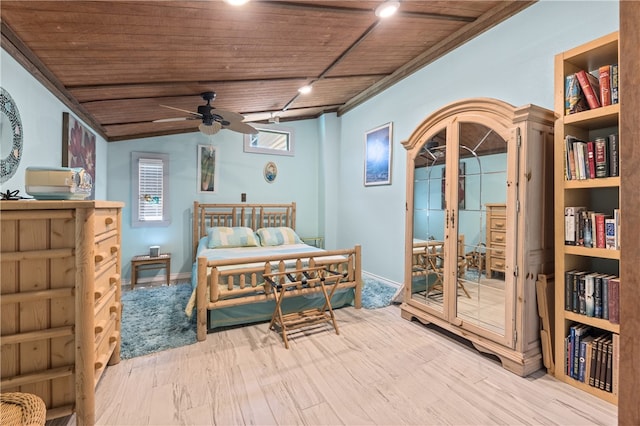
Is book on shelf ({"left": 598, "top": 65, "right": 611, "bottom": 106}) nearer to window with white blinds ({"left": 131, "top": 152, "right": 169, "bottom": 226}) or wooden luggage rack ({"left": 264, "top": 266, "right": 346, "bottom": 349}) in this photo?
wooden luggage rack ({"left": 264, "top": 266, "right": 346, "bottom": 349})

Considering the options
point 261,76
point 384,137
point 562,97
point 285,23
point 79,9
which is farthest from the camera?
point 384,137

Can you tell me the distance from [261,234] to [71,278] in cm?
291

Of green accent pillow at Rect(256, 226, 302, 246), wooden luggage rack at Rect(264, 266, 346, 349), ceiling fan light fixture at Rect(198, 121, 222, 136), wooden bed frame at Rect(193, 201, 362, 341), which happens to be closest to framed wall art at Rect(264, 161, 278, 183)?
green accent pillow at Rect(256, 226, 302, 246)

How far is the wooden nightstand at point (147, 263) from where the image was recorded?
12.4ft

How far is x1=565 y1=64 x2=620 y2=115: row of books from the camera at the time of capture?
68.7 inches

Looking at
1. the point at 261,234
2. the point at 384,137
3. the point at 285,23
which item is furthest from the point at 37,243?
the point at 384,137

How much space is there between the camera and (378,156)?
4.14 metres

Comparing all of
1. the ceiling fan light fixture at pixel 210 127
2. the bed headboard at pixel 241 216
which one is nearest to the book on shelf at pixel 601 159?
the ceiling fan light fixture at pixel 210 127

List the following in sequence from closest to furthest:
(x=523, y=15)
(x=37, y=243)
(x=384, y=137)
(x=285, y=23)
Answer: (x=37, y=243)
(x=285, y=23)
(x=523, y=15)
(x=384, y=137)

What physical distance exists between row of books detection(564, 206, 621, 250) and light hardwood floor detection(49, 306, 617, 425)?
94 centimetres

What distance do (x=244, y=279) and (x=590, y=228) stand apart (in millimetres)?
2643

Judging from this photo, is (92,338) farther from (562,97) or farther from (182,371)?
(562,97)

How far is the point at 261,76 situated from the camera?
9.41 feet

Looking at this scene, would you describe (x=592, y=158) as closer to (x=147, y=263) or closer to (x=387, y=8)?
(x=387, y=8)
